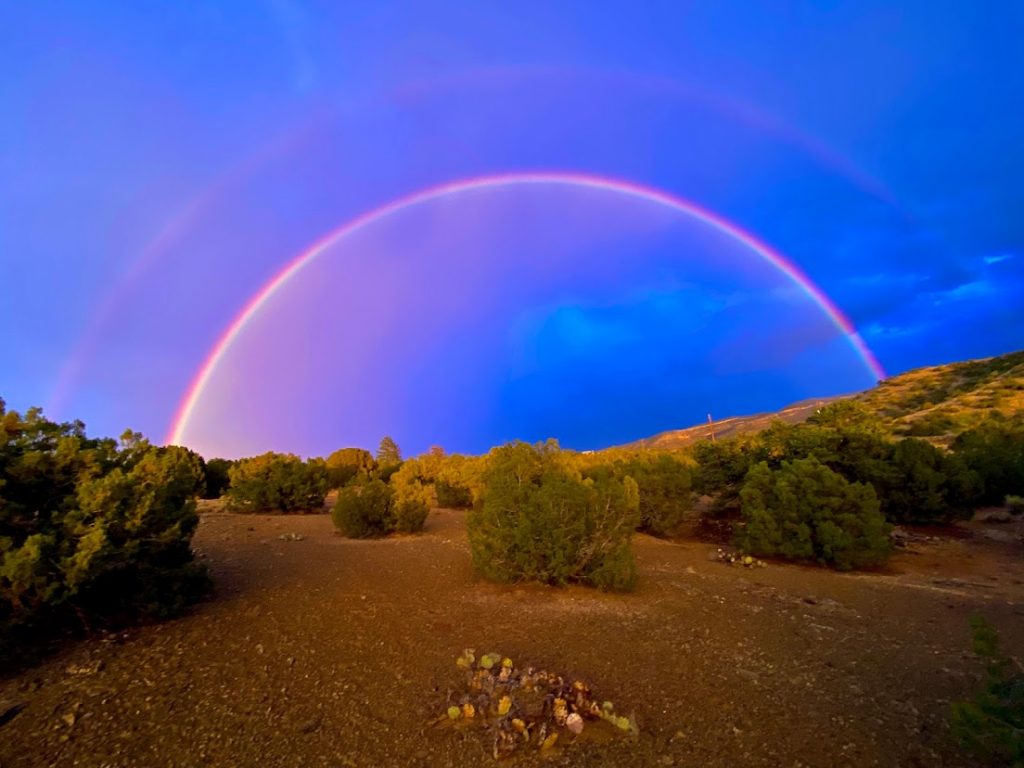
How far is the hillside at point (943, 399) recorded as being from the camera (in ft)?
116

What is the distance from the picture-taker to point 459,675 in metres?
5.61

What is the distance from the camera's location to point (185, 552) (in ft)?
23.6

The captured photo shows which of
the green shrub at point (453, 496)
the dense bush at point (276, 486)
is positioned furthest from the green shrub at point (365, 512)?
the green shrub at point (453, 496)

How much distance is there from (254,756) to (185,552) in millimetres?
3864

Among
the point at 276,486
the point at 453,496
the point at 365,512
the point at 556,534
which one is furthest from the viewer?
the point at 453,496

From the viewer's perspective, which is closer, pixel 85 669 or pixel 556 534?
pixel 85 669

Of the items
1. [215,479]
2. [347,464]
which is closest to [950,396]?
[347,464]

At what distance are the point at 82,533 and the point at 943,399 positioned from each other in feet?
207

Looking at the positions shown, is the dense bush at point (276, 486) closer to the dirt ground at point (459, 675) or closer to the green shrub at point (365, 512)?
the green shrub at point (365, 512)

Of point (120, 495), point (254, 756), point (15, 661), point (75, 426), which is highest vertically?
point (75, 426)

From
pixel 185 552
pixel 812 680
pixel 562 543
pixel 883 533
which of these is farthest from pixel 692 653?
pixel 883 533

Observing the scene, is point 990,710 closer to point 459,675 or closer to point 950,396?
point 459,675

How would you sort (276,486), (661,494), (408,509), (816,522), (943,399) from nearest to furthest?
(816,522) < (408,509) < (661,494) < (276,486) < (943,399)

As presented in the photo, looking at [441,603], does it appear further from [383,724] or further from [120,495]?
[120,495]
